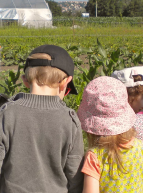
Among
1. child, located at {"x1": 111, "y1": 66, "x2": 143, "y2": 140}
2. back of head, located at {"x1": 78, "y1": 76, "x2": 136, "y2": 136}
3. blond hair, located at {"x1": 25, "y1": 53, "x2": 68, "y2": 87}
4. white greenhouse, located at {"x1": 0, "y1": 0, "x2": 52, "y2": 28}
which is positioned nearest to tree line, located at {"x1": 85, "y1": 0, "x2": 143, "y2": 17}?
white greenhouse, located at {"x1": 0, "y1": 0, "x2": 52, "y2": 28}

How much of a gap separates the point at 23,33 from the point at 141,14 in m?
41.2

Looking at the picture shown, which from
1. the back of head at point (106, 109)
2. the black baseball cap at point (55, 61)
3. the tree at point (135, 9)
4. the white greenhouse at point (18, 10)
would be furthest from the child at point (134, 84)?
the tree at point (135, 9)

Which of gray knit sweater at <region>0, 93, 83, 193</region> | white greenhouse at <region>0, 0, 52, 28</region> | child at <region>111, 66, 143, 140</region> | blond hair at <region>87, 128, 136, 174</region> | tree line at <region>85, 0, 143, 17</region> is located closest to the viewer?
gray knit sweater at <region>0, 93, 83, 193</region>

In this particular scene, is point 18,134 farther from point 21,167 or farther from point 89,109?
point 89,109

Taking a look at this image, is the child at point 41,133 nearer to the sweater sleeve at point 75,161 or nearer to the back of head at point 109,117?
the sweater sleeve at point 75,161

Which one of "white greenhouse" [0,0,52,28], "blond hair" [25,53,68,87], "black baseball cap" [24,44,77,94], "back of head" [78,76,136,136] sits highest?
"white greenhouse" [0,0,52,28]

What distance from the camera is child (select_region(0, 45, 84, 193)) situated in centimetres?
109

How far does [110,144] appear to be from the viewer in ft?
4.10

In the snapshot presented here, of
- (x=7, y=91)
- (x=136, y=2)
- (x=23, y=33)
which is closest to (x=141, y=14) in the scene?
(x=136, y=2)

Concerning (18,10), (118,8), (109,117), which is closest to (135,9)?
(118,8)

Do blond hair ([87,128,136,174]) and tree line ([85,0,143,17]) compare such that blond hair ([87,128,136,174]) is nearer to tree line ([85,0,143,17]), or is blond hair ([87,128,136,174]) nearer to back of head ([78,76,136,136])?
back of head ([78,76,136,136])

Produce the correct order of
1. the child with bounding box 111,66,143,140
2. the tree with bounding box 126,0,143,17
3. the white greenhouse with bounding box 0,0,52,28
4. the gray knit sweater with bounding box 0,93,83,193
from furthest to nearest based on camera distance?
1. the tree with bounding box 126,0,143,17
2. the white greenhouse with bounding box 0,0,52,28
3. the child with bounding box 111,66,143,140
4. the gray knit sweater with bounding box 0,93,83,193

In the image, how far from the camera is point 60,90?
1.24 m

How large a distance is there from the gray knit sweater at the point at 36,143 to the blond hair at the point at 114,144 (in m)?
0.11
